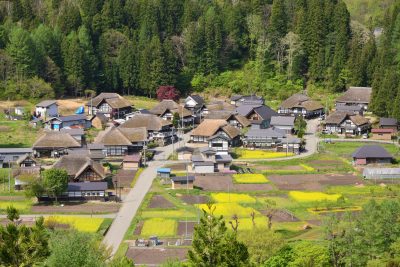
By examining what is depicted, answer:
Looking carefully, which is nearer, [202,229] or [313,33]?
[202,229]

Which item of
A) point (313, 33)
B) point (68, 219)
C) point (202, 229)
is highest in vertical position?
point (313, 33)

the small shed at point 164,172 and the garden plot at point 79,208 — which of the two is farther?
the small shed at point 164,172

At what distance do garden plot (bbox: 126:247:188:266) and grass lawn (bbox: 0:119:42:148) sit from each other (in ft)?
64.9

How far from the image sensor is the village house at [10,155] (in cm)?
3875

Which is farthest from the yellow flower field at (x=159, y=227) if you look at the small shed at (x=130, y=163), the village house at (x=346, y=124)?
the village house at (x=346, y=124)

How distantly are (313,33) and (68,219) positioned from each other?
129 feet

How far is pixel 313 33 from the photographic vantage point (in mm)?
62250

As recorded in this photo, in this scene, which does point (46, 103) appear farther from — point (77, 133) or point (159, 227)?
point (159, 227)

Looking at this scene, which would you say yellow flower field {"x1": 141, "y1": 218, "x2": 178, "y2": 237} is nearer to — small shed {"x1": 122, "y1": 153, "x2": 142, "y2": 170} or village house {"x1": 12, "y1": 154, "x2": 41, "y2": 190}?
village house {"x1": 12, "y1": 154, "x2": 41, "y2": 190}

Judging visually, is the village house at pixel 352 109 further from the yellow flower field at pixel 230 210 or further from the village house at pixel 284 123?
the yellow flower field at pixel 230 210

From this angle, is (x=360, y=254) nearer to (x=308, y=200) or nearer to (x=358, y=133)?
(x=308, y=200)

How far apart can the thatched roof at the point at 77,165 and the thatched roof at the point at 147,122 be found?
11.4m

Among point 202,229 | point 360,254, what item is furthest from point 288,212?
point 202,229

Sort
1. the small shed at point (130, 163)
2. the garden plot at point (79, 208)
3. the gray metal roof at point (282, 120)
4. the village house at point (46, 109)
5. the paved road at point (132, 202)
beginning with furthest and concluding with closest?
the village house at point (46, 109) → the gray metal roof at point (282, 120) → the small shed at point (130, 163) → the garden plot at point (79, 208) → the paved road at point (132, 202)
